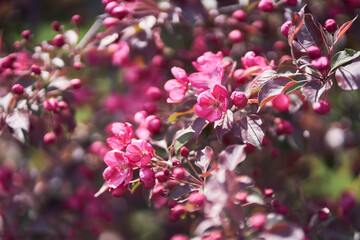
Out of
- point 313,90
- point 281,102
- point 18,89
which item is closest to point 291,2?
point 281,102

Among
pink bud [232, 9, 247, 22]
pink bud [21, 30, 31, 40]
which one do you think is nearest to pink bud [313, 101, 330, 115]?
pink bud [232, 9, 247, 22]

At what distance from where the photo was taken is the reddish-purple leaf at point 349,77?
0.97 metres

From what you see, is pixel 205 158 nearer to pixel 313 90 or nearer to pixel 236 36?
pixel 313 90

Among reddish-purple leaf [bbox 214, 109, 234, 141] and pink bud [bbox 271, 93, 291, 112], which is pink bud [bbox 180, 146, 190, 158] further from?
pink bud [bbox 271, 93, 291, 112]

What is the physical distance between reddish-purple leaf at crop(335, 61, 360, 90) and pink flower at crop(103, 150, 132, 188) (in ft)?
2.00

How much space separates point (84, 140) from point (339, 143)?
4.17 ft

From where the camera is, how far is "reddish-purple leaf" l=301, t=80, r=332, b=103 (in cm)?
100

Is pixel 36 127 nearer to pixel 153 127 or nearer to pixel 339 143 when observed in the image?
pixel 153 127

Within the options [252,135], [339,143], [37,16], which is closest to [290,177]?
[339,143]

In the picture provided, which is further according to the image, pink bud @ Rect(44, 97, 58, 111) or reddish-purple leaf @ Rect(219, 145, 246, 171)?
pink bud @ Rect(44, 97, 58, 111)

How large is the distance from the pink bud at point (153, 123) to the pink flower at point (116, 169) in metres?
0.19

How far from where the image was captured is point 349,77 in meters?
0.99

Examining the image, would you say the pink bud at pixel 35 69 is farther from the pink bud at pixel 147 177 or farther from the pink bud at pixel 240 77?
the pink bud at pixel 240 77

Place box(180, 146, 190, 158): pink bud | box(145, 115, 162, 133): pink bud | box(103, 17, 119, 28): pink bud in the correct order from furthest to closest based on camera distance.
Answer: box(103, 17, 119, 28): pink bud < box(145, 115, 162, 133): pink bud < box(180, 146, 190, 158): pink bud
